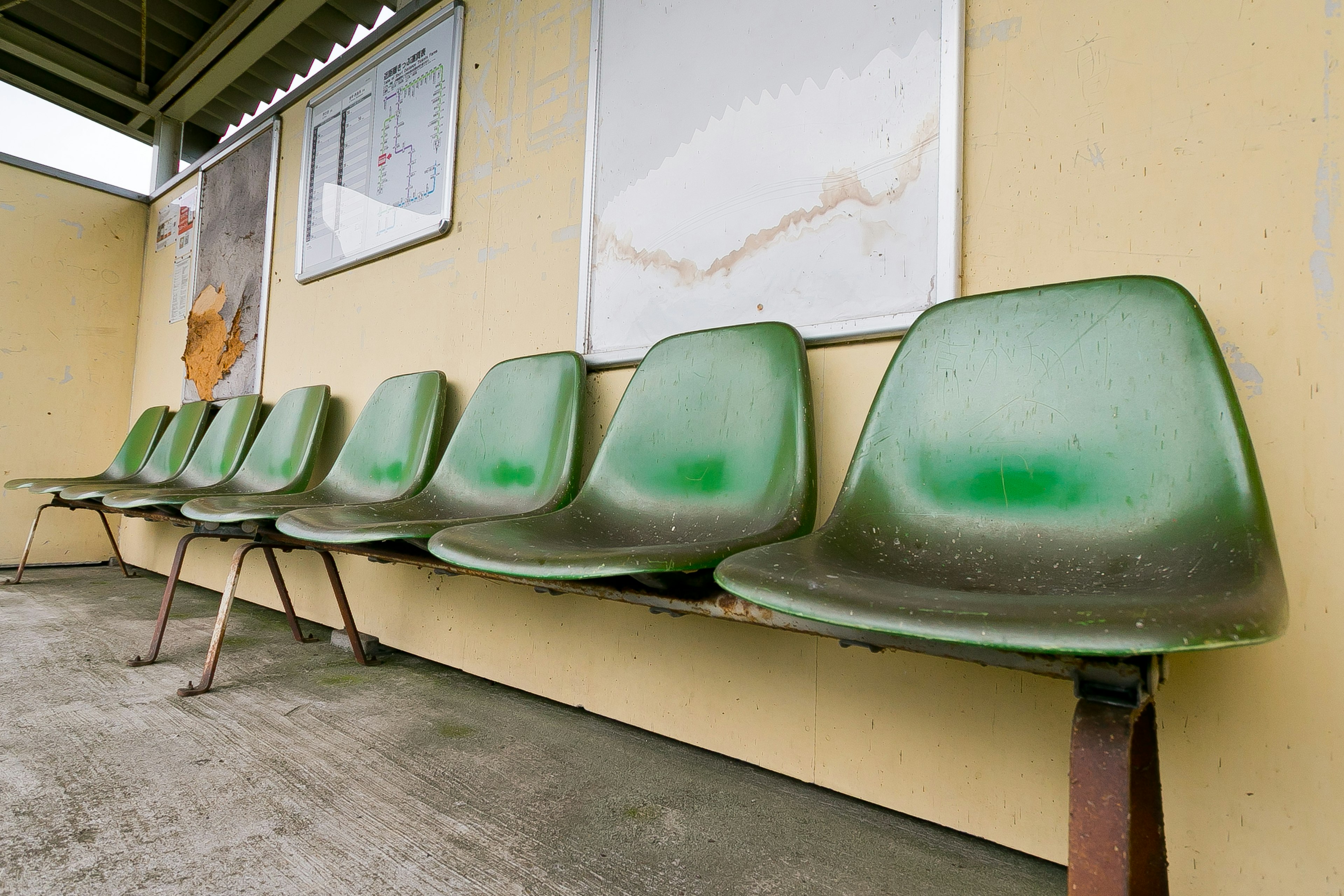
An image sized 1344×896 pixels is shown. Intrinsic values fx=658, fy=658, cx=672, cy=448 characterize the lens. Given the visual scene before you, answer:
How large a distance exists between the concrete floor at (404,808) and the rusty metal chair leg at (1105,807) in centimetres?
44

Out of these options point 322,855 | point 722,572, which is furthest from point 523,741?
point 722,572

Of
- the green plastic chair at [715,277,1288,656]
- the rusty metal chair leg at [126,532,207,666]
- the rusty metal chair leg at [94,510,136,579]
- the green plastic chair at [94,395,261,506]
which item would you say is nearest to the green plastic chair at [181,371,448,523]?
the rusty metal chair leg at [126,532,207,666]

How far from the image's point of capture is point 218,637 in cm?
163

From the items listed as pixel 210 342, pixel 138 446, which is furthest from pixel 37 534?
pixel 210 342

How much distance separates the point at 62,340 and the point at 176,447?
62.5 inches

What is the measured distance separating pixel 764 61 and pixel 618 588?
114 cm

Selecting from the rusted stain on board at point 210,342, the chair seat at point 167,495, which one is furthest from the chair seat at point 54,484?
the rusted stain on board at point 210,342

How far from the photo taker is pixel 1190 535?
72 centimetres

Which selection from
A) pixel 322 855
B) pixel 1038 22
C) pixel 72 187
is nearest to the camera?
pixel 322 855

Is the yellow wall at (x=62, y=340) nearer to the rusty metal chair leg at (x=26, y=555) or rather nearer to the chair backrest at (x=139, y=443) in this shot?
the rusty metal chair leg at (x=26, y=555)

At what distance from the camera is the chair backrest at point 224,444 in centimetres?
265

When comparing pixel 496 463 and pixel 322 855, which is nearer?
pixel 322 855

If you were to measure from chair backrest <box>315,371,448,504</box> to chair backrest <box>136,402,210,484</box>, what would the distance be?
155 cm

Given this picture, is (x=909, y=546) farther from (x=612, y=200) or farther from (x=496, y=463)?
(x=612, y=200)
